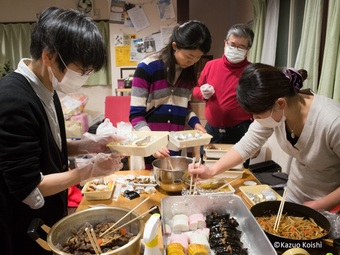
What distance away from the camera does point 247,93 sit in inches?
46.1

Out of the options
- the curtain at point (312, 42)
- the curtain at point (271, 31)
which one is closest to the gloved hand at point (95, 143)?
the curtain at point (312, 42)

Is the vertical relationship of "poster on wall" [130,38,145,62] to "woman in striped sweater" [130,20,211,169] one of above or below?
above

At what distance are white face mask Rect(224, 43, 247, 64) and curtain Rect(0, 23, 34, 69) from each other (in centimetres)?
359

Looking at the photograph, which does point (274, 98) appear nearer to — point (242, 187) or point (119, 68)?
point (242, 187)

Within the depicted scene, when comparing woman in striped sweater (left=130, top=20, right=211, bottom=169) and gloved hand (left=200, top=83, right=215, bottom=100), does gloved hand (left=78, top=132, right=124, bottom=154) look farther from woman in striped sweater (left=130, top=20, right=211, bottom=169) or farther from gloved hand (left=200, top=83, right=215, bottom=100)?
gloved hand (left=200, top=83, right=215, bottom=100)

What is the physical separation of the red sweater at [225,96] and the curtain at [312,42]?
1.67 ft

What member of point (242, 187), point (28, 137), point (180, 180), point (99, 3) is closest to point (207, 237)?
point (180, 180)

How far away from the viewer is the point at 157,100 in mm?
1858

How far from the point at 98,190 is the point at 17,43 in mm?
4228

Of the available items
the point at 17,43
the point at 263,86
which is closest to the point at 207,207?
the point at 263,86

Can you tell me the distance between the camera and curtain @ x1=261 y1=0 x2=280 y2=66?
3170 mm

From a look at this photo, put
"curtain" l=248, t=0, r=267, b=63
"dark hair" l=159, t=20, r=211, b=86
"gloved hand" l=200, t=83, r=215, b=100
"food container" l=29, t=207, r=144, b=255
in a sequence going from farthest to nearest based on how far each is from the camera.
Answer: "curtain" l=248, t=0, r=267, b=63 < "gloved hand" l=200, t=83, r=215, b=100 < "dark hair" l=159, t=20, r=211, b=86 < "food container" l=29, t=207, r=144, b=255

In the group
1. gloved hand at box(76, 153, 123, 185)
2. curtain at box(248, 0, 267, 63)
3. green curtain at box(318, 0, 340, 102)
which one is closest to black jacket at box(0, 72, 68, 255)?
gloved hand at box(76, 153, 123, 185)

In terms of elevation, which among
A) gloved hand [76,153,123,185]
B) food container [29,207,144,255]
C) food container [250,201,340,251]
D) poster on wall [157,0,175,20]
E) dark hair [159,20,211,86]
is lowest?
food container [250,201,340,251]
